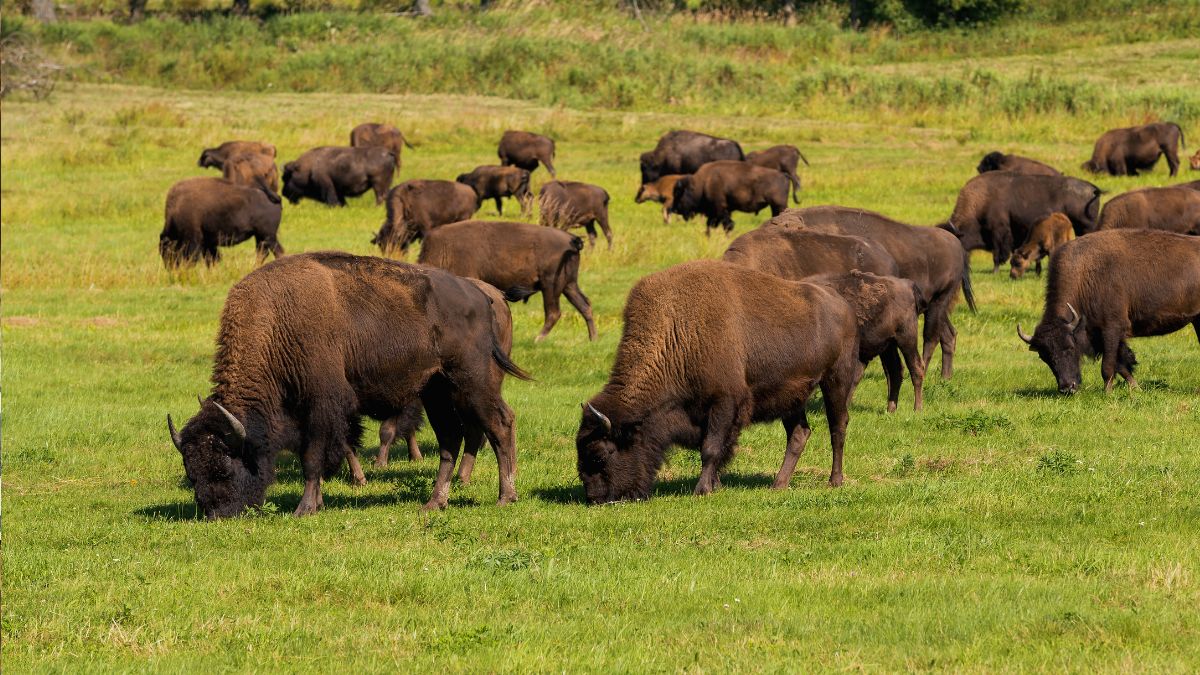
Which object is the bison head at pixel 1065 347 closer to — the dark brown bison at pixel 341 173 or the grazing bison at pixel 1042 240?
the grazing bison at pixel 1042 240

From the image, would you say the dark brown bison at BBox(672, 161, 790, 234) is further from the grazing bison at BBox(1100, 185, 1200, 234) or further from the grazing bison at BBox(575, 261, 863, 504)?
the grazing bison at BBox(575, 261, 863, 504)

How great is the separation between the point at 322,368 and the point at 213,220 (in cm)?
1778

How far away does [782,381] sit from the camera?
1208 centimetres

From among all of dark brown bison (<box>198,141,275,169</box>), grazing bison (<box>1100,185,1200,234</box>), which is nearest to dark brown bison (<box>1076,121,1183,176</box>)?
grazing bison (<box>1100,185,1200,234</box>)

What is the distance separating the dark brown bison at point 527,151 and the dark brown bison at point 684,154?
2727mm

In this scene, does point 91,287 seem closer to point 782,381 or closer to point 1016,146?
point 782,381

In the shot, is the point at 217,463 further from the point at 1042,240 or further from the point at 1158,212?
the point at 1042,240

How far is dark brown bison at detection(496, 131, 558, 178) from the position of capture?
1638 inches

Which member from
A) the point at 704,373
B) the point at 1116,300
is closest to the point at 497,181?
the point at 1116,300

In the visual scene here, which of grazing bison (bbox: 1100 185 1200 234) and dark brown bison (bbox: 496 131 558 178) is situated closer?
grazing bison (bbox: 1100 185 1200 234)

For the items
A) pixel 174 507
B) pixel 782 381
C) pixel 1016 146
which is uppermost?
pixel 782 381

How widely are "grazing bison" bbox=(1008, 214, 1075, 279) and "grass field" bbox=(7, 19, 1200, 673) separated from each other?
4.77 ft

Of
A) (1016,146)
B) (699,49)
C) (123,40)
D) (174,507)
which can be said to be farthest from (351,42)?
(174,507)

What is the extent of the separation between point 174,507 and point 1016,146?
36012mm
